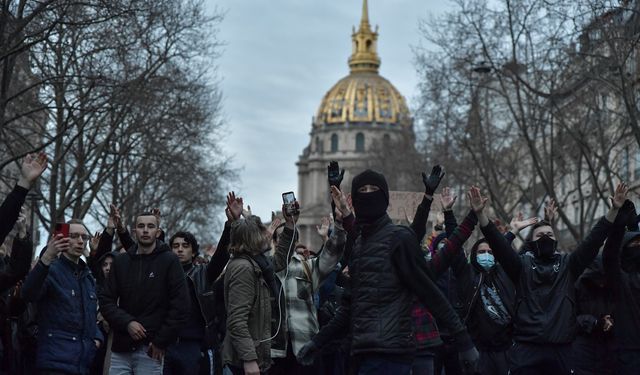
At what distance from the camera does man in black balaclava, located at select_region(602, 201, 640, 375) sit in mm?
10945

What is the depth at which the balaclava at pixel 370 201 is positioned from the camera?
8750 mm

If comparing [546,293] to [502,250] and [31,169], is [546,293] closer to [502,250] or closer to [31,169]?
[502,250]

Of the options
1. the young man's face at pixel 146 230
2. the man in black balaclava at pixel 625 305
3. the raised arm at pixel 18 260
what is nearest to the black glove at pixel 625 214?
the man in black balaclava at pixel 625 305

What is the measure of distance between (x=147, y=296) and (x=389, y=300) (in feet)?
8.80

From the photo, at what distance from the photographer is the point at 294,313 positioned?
11.0 meters

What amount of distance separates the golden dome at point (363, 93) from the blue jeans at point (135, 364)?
525 feet

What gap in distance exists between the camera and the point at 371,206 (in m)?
8.77

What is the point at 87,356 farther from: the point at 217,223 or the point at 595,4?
the point at 217,223

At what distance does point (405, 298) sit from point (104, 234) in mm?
4720

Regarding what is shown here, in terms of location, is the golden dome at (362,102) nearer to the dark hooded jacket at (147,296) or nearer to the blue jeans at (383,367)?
the dark hooded jacket at (147,296)

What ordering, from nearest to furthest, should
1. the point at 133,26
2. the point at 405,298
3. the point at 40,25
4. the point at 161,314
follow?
the point at 405,298
the point at 161,314
the point at 40,25
the point at 133,26

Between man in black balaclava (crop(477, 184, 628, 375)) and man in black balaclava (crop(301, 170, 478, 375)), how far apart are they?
5.68ft

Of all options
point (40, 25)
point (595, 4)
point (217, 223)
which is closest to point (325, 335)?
point (595, 4)

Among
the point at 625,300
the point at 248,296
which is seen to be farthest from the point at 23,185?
the point at 625,300
